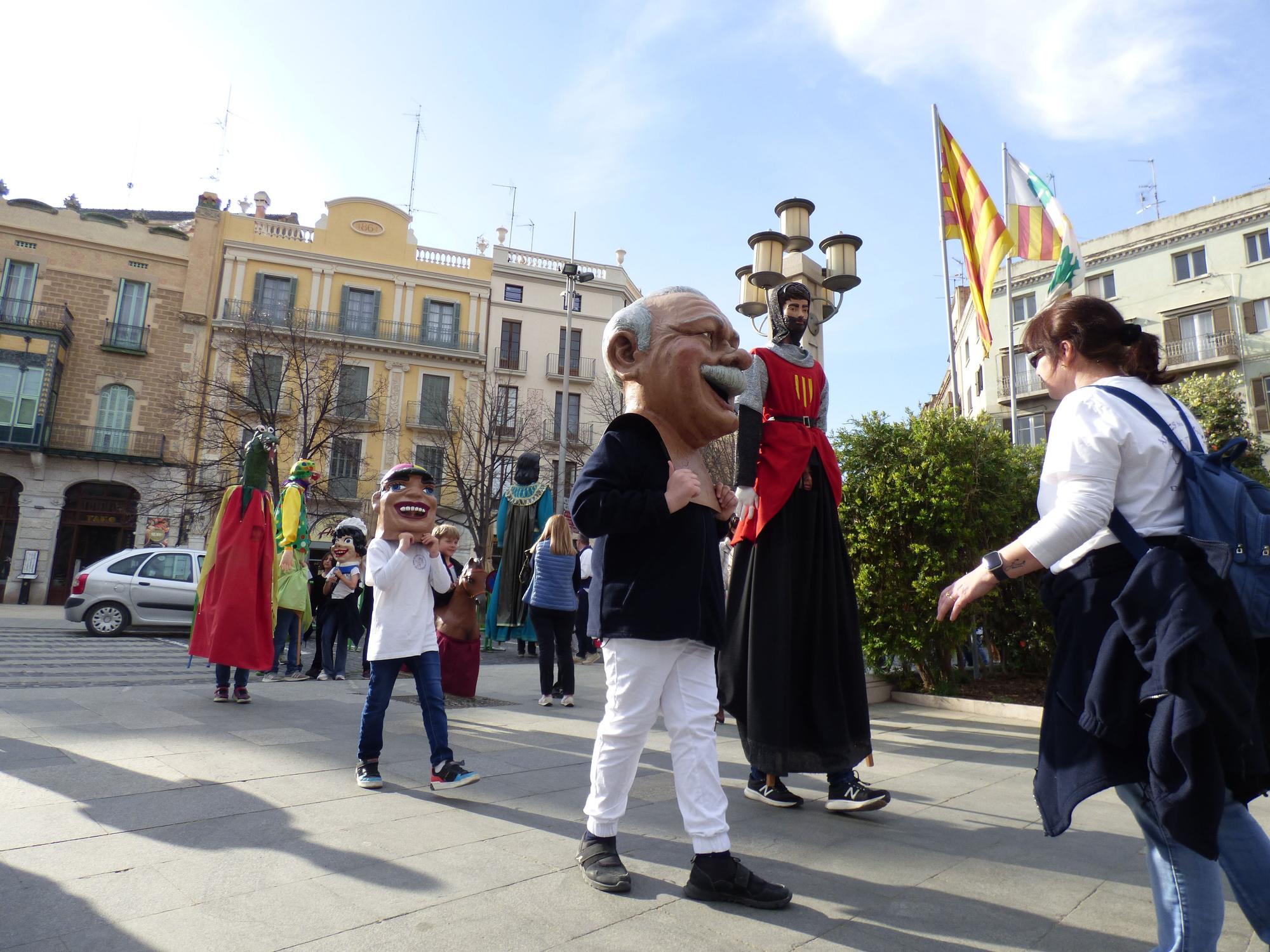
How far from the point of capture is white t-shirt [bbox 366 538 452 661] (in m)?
4.17

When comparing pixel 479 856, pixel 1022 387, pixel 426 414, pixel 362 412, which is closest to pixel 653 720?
pixel 479 856

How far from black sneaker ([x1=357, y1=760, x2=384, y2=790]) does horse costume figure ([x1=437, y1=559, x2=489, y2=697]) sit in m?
1.67

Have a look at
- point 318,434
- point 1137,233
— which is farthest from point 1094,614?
point 1137,233

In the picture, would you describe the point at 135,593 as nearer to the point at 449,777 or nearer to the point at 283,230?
the point at 449,777

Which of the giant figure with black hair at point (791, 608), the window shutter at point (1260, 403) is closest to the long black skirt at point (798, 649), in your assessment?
the giant figure with black hair at point (791, 608)

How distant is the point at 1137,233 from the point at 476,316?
27.1m

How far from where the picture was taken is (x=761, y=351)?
385 centimetres

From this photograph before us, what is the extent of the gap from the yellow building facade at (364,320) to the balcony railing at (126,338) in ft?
7.17

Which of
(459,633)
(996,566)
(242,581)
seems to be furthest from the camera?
(242,581)

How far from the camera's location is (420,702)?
13.2 feet

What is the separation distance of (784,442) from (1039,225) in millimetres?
14562

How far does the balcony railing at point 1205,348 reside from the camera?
29.6 metres

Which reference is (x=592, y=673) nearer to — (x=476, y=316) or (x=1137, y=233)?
(x=476, y=316)

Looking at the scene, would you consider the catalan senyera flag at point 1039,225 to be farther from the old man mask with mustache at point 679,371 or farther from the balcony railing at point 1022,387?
the balcony railing at point 1022,387
